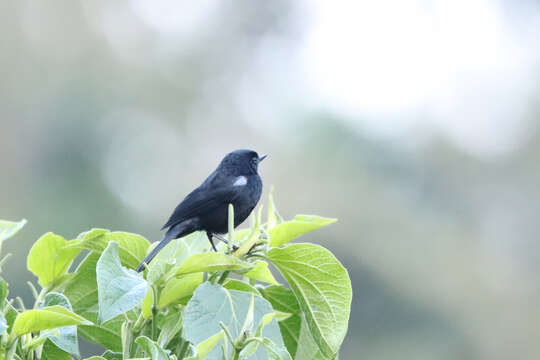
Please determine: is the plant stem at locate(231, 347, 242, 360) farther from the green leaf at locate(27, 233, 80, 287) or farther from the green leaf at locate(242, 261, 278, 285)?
the green leaf at locate(27, 233, 80, 287)

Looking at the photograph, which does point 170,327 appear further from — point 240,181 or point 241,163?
point 241,163

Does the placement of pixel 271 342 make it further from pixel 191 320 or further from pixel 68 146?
→ pixel 68 146

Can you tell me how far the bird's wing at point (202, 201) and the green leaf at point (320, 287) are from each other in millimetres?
1371

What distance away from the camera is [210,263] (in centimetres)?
102

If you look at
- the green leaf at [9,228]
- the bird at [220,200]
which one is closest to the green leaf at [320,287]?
the green leaf at [9,228]

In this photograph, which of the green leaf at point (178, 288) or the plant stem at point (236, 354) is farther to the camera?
the green leaf at point (178, 288)

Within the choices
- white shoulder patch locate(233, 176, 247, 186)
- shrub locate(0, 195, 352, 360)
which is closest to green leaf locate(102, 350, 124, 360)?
shrub locate(0, 195, 352, 360)

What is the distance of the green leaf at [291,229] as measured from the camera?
3.51ft

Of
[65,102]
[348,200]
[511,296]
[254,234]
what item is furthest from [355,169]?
[254,234]

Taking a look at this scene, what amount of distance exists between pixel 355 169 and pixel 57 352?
13.5 m

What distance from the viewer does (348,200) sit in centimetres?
1380

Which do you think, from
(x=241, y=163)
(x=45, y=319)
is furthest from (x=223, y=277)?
(x=241, y=163)

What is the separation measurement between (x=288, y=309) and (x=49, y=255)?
383 millimetres

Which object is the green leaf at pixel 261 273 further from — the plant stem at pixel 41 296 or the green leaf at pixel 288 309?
the plant stem at pixel 41 296
